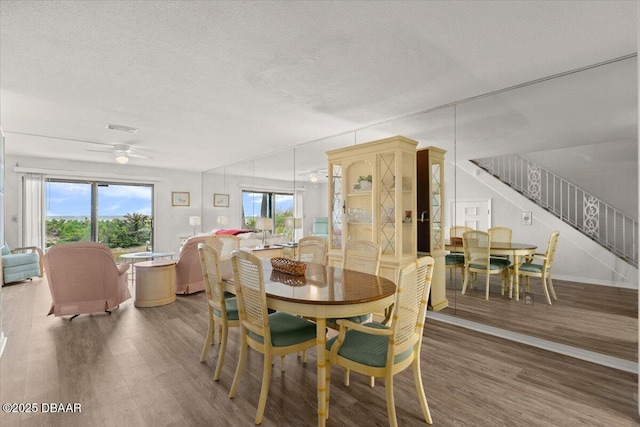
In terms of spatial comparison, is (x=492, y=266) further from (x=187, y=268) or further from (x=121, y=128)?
(x=121, y=128)

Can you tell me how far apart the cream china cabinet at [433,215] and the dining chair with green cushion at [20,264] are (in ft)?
22.0

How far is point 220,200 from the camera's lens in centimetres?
819

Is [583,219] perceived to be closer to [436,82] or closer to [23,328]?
[436,82]

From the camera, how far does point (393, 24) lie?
75.2 inches

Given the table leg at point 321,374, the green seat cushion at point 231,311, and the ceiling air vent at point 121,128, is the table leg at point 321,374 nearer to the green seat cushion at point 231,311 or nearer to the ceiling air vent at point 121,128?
the green seat cushion at point 231,311

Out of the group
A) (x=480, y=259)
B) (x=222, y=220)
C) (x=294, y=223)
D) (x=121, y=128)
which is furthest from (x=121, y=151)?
(x=480, y=259)

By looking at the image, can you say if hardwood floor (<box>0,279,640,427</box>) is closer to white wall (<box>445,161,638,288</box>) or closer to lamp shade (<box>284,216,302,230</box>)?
white wall (<box>445,161,638,288</box>)

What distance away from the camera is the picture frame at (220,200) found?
815 cm

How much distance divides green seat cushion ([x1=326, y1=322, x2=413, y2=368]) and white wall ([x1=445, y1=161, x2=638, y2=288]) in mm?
2175

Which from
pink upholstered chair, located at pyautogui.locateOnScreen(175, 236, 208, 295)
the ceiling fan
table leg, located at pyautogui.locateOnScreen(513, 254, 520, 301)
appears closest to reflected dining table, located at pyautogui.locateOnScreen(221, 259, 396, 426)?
table leg, located at pyautogui.locateOnScreen(513, 254, 520, 301)

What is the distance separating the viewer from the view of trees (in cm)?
640

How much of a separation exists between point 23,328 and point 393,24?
4.65 meters

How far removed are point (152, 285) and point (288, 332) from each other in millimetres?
2920

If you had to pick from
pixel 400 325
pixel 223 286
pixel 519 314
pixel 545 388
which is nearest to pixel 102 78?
pixel 223 286
